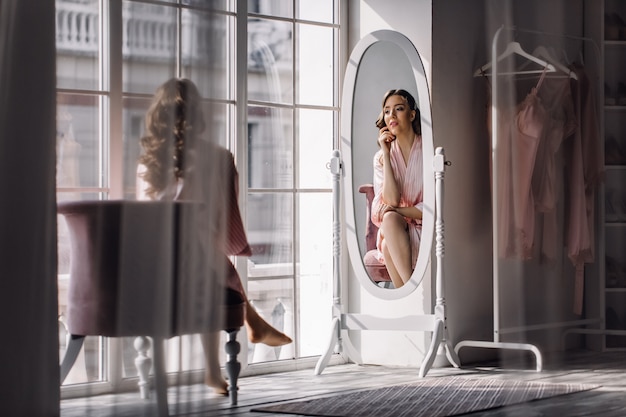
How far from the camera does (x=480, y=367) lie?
484cm

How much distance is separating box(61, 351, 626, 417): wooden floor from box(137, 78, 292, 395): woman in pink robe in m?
0.13

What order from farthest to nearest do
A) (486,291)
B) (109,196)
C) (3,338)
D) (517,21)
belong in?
(486,291), (517,21), (3,338), (109,196)

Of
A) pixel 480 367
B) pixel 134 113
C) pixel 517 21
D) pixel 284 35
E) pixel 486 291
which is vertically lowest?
→ pixel 480 367

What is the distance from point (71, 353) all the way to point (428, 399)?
174 cm

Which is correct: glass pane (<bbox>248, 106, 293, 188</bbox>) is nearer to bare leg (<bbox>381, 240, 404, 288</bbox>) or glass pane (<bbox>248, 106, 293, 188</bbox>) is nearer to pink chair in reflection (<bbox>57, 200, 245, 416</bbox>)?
bare leg (<bbox>381, 240, 404, 288</bbox>)

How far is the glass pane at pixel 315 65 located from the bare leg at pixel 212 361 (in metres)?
2.71

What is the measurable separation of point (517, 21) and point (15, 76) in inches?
58.1

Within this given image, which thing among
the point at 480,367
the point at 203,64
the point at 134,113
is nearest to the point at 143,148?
the point at 134,113

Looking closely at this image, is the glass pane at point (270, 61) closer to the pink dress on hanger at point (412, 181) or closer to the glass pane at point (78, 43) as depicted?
the pink dress on hanger at point (412, 181)

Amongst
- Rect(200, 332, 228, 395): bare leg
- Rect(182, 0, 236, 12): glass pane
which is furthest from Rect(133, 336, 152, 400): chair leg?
Rect(182, 0, 236, 12): glass pane

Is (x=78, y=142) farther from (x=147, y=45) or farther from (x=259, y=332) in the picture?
(x=259, y=332)

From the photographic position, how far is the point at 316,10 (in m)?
5.17

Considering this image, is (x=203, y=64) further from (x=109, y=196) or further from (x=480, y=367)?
(x=480, y=367)

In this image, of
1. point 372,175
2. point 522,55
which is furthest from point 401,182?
point 522,55
